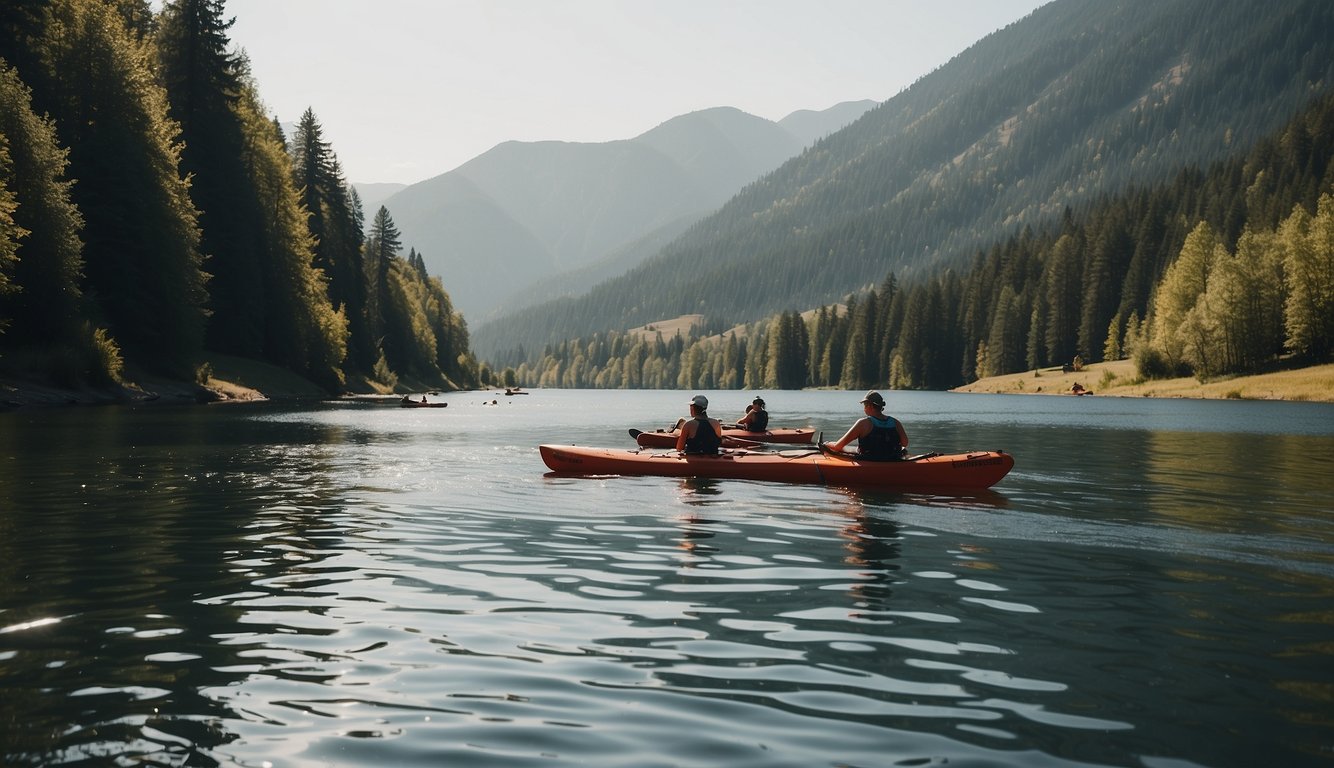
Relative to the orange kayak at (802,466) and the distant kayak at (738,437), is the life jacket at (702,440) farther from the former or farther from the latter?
the distant kayak at (738,437)

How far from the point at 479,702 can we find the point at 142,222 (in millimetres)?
56210

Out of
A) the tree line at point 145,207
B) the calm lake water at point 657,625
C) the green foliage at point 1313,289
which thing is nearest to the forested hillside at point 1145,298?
the green foliage at point 1313,289

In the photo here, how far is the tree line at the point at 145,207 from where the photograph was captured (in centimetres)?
4625

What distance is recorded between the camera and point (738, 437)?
34.8m

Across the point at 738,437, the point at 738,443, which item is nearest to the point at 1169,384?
the point at 738,437

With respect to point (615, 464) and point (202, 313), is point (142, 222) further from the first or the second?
point (615, 464)

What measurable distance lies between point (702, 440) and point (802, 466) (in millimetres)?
2944

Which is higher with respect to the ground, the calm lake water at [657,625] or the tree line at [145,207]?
the tree line at [145,207]

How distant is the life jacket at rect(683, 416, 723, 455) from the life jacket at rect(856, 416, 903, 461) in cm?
412

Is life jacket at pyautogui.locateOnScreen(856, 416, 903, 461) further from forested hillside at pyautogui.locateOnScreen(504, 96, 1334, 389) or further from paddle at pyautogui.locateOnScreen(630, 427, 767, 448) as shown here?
forested hillside at pyautogui.locateOnScreen(504, 96, 1334, 389)

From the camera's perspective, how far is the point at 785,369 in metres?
196

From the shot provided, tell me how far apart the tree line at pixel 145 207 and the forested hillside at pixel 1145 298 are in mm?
79387

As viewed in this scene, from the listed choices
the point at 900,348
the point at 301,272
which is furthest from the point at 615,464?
the point at 900,348

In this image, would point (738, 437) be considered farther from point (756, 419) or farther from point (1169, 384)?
point (1169, 384)
